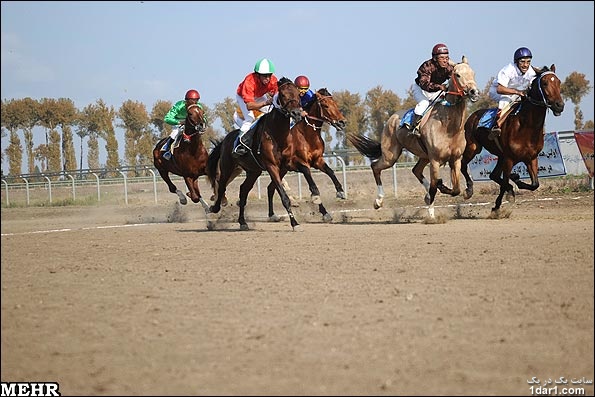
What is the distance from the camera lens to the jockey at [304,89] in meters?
17.0

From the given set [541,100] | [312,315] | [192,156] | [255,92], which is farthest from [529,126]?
[312,315]

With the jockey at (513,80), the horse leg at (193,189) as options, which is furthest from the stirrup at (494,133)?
the horse leg at (193,189)

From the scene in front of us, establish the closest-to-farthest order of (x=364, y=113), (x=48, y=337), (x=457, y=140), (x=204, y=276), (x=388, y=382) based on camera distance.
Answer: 1. (x=388, y=382)
2. (x=48, y=337)
3. (x=204, y=276)
4. (x=457, y=140)
5. (x=364, y=113)

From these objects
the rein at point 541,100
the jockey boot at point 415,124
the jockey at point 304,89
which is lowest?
the jockey boot at point 415,124

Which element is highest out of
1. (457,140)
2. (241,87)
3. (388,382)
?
(241,87)

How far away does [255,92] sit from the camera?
16.0 metres

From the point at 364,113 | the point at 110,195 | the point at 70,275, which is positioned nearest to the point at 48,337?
the point at 70,275

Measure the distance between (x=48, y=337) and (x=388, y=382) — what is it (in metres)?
2.85

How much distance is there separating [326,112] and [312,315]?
403 inches

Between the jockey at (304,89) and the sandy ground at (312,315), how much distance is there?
16.8 ft

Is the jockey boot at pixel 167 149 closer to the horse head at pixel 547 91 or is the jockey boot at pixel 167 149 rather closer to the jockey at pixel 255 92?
the jockey at pixel 255 92

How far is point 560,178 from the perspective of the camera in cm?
2219

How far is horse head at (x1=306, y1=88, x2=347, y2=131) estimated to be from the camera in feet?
54.4

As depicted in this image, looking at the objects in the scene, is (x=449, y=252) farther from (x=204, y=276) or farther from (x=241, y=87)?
(x=241, y=87)
